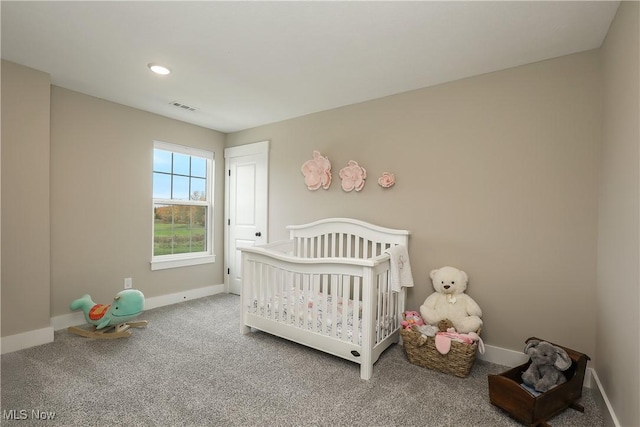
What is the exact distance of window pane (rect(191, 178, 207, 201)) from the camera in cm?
413

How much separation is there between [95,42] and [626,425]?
3.61m

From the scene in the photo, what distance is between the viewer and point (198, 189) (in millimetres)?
4184

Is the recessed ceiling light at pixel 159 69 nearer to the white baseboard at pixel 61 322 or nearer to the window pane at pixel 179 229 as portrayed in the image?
the window pane at pixel 179 229

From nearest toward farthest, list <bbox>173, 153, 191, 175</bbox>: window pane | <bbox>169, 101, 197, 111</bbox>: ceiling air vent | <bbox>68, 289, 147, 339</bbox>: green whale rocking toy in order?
<bbox>68, 289, 147, 339</bbox>: green whale rocking toy
<bbox>169, 101, 197, 111</bbox>: ceiling air vent
<bbox>173, 153, 191, 175</bbox>: window pane

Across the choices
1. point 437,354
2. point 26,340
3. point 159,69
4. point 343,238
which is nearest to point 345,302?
point 437,354

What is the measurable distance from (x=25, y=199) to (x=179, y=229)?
1.60m

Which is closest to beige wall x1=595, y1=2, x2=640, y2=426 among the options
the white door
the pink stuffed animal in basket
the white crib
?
the pink stuffed animal in basket

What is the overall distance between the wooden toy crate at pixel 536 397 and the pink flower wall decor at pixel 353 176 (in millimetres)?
1888

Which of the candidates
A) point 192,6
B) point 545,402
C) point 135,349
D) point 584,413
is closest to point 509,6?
point 192,6

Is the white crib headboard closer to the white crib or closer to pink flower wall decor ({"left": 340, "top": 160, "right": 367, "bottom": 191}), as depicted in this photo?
the white crib

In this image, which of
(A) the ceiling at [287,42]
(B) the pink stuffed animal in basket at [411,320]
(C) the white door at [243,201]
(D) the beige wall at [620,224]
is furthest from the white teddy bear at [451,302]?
(C) the white door at [243,201]

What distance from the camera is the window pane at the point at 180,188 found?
3.90 meters

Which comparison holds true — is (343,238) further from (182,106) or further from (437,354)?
(182,106)

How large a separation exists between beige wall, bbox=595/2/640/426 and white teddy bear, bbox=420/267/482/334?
2.44 ft
